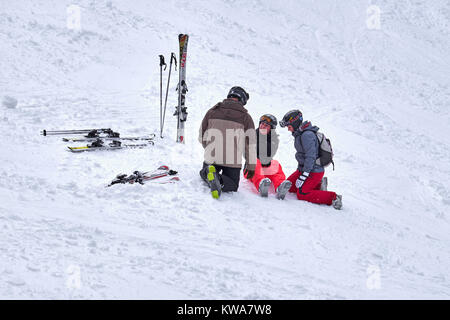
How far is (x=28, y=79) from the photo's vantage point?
35.0ft

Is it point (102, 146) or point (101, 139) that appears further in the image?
point (101, 139)

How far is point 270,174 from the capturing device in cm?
659

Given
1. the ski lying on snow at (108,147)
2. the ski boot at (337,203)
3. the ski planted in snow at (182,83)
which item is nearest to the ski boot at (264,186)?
the ski boot at (337,203)

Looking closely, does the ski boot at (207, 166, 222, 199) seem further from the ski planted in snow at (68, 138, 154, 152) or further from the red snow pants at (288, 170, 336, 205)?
the ski planted in snow at (68, 138, 154, 152)

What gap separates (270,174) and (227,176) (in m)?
1.19

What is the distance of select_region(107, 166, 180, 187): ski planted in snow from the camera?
17.2 feet

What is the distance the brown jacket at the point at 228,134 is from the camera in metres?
5.65

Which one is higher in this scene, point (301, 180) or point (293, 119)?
point (293, 119)

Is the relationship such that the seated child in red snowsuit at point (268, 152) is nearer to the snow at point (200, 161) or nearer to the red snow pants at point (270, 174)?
the red snow pants at point (270, 174)

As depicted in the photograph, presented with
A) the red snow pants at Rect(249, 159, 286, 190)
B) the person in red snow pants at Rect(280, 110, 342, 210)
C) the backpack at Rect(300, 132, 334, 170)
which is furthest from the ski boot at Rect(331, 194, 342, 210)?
the red snow pants at Rect(249, 159, 286, 190)

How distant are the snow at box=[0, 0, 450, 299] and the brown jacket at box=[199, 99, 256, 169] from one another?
54cm

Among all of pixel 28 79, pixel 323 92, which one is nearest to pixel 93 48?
pixel 28 79

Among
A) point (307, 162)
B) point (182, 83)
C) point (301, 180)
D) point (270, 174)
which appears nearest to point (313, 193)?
point (301, 180)

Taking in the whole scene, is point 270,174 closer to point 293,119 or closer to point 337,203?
point 293,119
